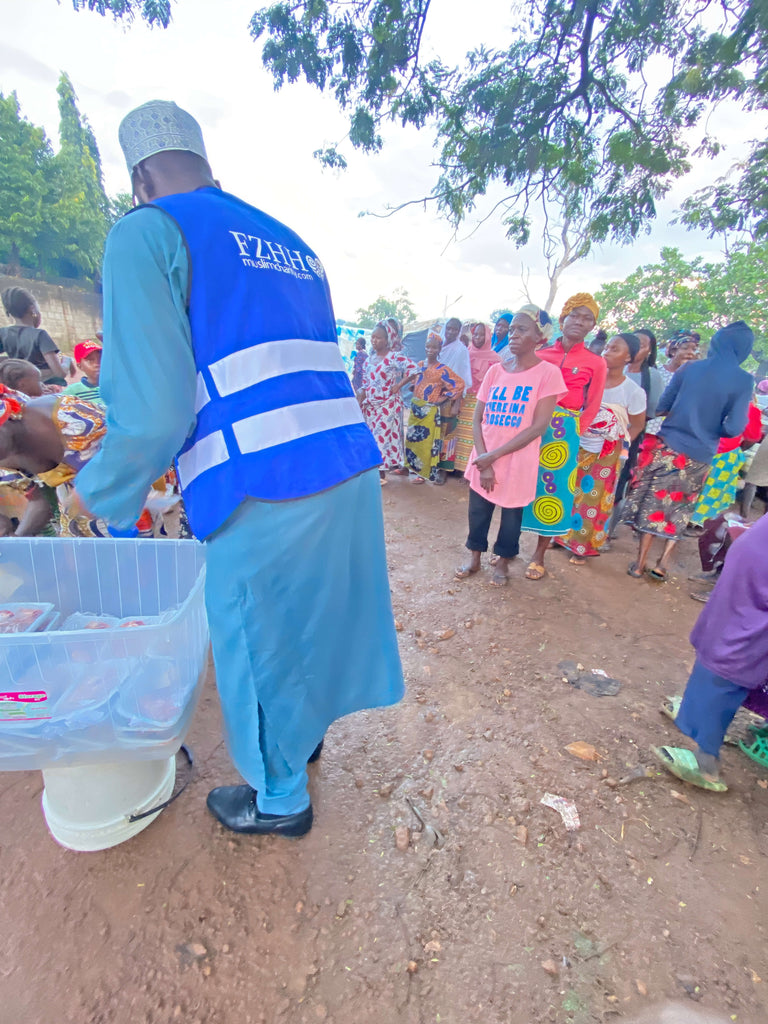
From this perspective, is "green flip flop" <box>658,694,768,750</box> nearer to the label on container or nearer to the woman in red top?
the woman in red top

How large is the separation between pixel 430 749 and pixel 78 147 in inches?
1181

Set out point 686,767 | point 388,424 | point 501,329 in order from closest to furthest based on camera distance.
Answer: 1. point 686,767
2. point 501,329
3. point 388,424

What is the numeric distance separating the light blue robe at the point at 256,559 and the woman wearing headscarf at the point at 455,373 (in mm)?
4468

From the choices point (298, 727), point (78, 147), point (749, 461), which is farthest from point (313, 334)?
point (78, 147)

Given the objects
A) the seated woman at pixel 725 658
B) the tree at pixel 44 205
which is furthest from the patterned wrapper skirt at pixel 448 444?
the tree at pixel 44 205

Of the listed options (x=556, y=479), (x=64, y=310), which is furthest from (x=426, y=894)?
(x=64, y=310)

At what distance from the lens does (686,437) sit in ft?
11.1

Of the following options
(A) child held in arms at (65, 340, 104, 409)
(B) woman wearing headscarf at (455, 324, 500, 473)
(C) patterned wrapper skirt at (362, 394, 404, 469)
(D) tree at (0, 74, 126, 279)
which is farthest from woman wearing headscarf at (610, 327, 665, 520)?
(D) tree at (0, 74, 126, 279)

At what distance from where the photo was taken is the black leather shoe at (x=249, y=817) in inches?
60.8

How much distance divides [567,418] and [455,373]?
237 cm

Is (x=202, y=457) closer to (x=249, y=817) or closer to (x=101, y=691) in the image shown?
(x=101, y=691)

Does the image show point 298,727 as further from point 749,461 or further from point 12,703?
point 749,461

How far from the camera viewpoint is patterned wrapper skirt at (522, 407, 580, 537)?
3.38 metres

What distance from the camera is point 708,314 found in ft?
64.9
